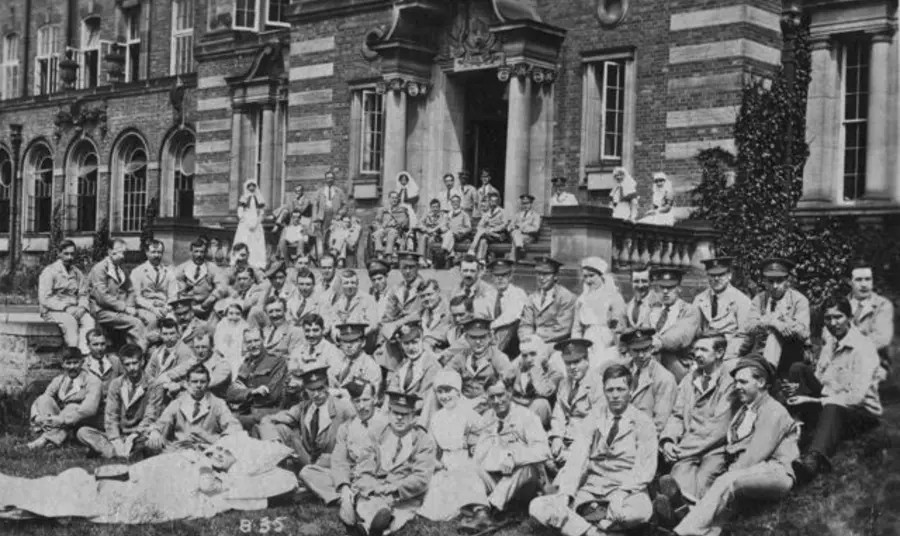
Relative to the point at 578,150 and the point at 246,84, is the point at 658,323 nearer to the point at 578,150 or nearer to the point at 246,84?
the point at 578,150

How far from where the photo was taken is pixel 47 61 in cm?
4197

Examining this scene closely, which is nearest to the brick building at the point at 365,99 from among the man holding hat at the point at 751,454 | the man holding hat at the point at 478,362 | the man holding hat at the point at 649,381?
the man holding hat at the point at 478,362

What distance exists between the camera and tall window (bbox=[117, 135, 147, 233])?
37.1 meters

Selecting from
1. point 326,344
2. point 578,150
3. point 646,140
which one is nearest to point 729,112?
point 646,140

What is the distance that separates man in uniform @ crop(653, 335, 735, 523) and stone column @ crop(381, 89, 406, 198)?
13.9 meters

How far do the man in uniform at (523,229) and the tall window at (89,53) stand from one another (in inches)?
931

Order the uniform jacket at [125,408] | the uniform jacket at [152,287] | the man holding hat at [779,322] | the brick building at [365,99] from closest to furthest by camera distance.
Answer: the man holding hat at [779,322] → the uniform jacket at [125,408] → the uniform jacket at [152,287] → the brick building at [365,99]

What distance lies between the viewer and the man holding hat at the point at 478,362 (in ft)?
42.7

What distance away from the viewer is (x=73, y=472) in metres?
11.7

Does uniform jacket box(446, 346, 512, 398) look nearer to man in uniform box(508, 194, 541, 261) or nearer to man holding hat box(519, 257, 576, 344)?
man holding hat box(519, 257, 576, 344)

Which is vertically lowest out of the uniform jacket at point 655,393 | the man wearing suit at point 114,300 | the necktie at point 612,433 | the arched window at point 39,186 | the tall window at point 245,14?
the necktie at point 612,433

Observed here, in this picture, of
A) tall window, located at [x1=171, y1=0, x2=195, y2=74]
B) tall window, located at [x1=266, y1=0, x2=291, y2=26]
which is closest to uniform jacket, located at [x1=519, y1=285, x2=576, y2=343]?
tall window, located at [x1=266, y1=0, x2=291, y2=26]

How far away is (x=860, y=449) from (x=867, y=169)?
416 inches

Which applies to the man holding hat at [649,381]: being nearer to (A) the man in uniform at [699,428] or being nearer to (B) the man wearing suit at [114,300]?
(A) the man in uniform at [699,428]
